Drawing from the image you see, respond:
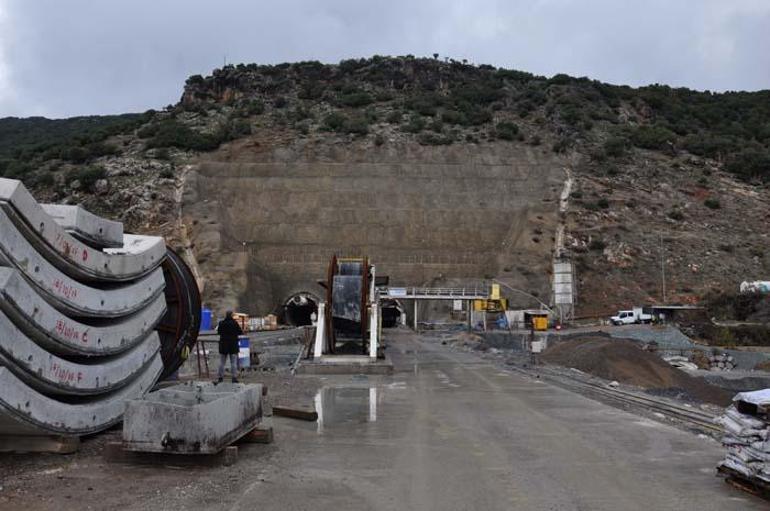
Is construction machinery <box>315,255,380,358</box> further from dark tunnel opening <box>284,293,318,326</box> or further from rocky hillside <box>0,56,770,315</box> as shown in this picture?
dark tunnel opening <box>284,293,318,326</box>

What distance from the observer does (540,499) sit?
6.57m

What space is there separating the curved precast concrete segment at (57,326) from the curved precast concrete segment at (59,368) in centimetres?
11

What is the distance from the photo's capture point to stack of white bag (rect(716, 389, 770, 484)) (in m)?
6.55

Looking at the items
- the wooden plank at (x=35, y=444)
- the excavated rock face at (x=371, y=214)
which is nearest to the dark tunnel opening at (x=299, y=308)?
the excavated rock face at (x=371, y=214)

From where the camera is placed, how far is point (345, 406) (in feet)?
43.9

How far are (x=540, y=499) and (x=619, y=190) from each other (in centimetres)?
7087

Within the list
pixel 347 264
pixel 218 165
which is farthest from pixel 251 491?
pixel 218 165

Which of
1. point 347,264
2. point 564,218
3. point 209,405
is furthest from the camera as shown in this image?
point 564,218

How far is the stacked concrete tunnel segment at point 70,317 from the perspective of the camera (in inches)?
262

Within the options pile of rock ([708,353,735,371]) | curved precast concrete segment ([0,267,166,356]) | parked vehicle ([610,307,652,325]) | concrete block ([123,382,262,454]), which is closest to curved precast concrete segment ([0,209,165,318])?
curved precast concrete segment ([0,267,166,356])

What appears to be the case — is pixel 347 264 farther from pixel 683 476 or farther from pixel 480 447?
pixel 683 476

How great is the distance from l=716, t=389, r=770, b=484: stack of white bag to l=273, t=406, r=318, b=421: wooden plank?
20.8 feet

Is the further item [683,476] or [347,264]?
[347,264]

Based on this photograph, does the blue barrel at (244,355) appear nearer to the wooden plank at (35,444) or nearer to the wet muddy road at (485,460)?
the wet muddy road at (485,460)
